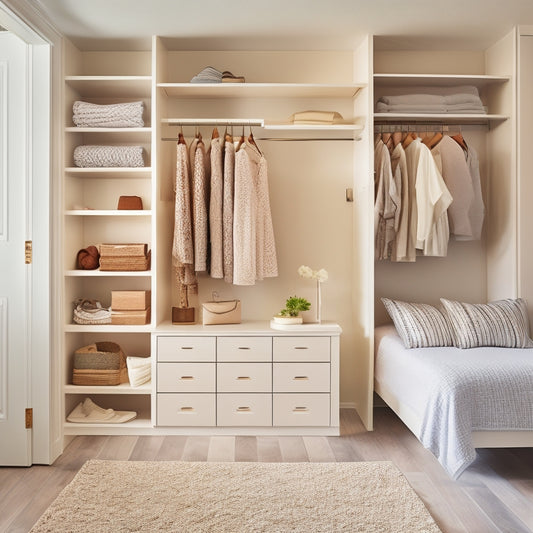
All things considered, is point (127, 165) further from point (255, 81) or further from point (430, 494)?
point (430, 494)

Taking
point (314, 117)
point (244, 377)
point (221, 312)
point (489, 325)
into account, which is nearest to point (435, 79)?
point (314, 117)

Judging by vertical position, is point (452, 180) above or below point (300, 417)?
above

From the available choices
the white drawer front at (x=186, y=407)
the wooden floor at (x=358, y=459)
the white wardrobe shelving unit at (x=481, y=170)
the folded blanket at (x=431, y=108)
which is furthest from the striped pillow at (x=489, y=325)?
the white drawer front at (x=186, y=407)

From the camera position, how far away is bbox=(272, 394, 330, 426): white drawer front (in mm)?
3664

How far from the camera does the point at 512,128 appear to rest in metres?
3.79

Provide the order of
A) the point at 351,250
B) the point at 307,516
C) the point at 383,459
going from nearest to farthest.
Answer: the point at 307,516 → the point at 383,459 → the point at 351,250

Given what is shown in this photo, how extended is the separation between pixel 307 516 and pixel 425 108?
2.65 metres

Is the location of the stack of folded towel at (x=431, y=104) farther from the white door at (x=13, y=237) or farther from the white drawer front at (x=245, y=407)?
the white door at (x=13, y=237)

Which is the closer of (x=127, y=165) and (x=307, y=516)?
(x=307, y=516)

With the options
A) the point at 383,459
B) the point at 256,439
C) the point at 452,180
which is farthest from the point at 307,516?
the point at 452,180

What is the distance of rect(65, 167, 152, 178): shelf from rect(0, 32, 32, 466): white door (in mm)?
441

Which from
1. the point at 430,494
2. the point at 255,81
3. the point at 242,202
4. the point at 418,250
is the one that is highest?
the point at 255,81

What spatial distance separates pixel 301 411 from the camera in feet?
12.0

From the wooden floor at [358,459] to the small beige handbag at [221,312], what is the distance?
2.40 ft
